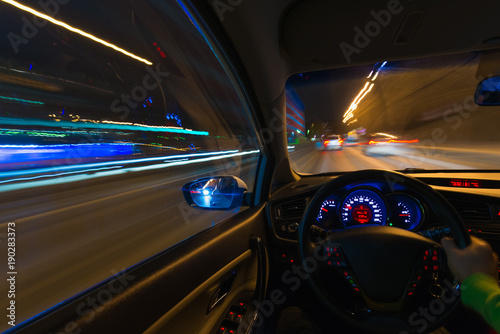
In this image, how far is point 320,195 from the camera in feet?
5.56

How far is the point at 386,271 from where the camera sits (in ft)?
5.22

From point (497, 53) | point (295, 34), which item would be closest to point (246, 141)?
point (295, 34)

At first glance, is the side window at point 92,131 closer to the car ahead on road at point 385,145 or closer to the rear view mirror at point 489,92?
the car ahead on road at point 385,145

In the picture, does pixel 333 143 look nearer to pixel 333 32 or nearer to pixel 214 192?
pixel 333 32

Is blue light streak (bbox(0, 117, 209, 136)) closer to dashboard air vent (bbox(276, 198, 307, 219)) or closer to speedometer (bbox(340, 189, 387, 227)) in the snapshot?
dashboard air vent (bbox(276, 198, 307, 219))

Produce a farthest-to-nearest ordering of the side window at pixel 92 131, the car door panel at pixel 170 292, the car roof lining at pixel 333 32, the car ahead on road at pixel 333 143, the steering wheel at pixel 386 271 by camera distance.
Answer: the car ahead on road at pixel 333 143, the side window at pixel 92 131, the car roof lining at pixel 333 32, the steering wheel at pixel 386 271, the car door panel at pixel 170 292

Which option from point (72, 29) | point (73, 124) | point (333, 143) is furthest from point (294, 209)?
point (73, 124)

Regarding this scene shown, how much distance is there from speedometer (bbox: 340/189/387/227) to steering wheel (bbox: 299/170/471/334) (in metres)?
0.49

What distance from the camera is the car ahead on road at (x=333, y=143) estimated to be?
12.9 ft

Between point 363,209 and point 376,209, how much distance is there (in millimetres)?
98

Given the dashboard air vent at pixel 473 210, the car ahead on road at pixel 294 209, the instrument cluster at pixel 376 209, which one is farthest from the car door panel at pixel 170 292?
the dashboard air vent at pixel 473 210

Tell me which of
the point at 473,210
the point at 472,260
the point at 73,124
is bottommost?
the point at 473,210

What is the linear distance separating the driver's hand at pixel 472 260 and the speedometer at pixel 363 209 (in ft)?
2.48

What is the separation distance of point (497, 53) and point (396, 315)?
2600mm
